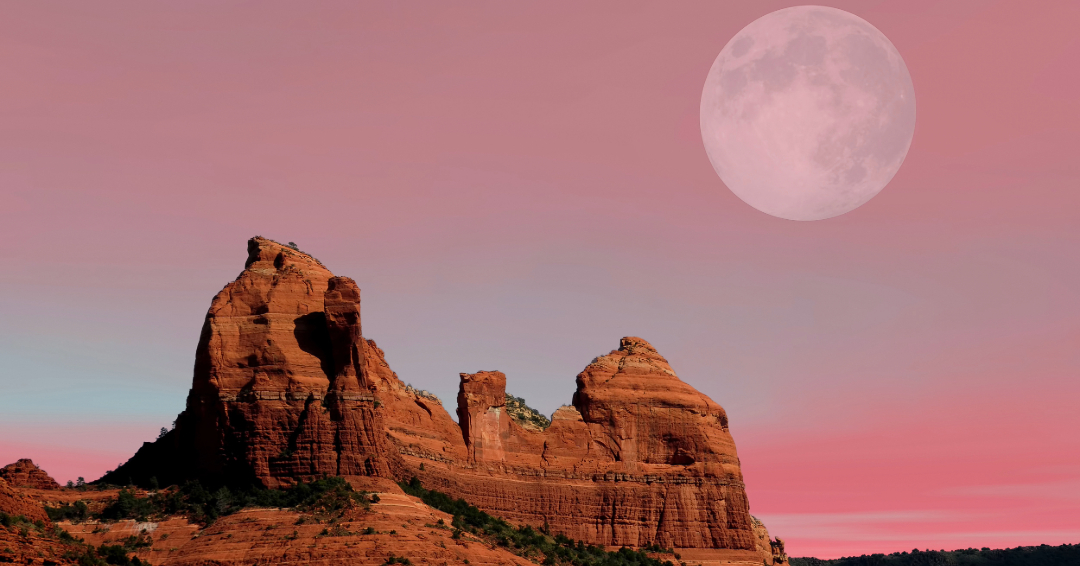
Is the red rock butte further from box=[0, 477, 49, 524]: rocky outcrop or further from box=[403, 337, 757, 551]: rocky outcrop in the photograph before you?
box=[0, 477, 49, 524]: rocky outcrop

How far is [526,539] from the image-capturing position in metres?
101

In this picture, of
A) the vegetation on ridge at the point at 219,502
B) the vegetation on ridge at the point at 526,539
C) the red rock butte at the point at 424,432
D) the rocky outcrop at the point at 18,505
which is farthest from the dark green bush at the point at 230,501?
the rocky outcrop at the point at 18,505

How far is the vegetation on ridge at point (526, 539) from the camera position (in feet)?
312

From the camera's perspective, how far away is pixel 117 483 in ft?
306

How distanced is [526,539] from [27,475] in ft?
128

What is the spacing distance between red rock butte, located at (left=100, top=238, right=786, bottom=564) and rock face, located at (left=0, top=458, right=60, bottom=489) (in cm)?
543

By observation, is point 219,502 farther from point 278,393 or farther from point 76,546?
point 76,546

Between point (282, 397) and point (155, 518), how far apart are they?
12235mm

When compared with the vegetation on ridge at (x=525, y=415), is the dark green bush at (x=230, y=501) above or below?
below

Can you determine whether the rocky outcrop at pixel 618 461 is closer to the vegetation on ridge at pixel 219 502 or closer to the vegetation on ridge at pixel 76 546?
the vegetation on ridge at pixel 219 502

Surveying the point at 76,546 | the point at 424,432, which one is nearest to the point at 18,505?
the point at 76,546

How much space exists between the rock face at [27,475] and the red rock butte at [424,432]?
5427mm

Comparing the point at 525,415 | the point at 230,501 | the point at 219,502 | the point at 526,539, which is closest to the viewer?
the point at 219,502

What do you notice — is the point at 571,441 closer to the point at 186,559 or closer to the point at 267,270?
the point at 267,270
